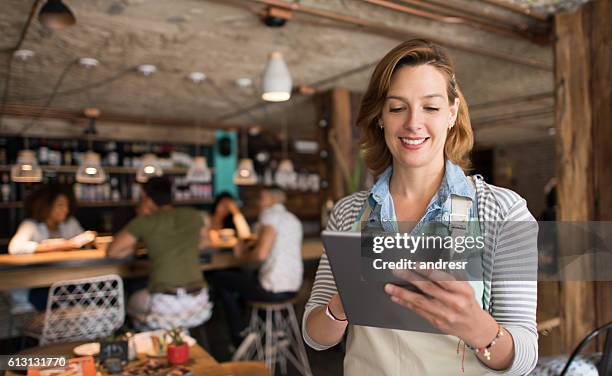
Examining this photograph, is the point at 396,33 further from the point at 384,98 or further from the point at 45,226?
the point at 45,226

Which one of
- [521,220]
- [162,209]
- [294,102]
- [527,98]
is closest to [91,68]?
[162,209]

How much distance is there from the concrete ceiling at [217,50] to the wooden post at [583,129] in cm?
21

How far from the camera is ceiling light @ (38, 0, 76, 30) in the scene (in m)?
2.32

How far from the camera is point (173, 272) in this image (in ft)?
10.0

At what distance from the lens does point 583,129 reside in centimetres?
294

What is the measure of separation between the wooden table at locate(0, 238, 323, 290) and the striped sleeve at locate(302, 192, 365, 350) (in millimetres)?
2782

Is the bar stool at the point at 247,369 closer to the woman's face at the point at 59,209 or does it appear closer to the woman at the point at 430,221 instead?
the woman at the point at 430,221

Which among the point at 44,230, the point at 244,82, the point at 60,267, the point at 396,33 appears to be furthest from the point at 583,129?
the point at 44,230

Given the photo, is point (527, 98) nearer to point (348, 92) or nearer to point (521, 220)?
point (348, 92)

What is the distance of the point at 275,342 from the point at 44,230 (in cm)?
234

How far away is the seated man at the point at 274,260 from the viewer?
3.46m

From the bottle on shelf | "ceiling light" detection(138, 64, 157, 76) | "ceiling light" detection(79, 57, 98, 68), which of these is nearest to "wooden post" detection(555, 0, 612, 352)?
"ceiling light" detection(138, 64, 157, 76)

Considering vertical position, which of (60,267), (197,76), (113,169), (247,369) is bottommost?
(247,369)

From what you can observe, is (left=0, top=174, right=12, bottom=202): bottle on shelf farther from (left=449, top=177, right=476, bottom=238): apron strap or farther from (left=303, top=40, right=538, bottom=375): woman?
(left=449, top=177, right=476, bottom=238): apron strap
